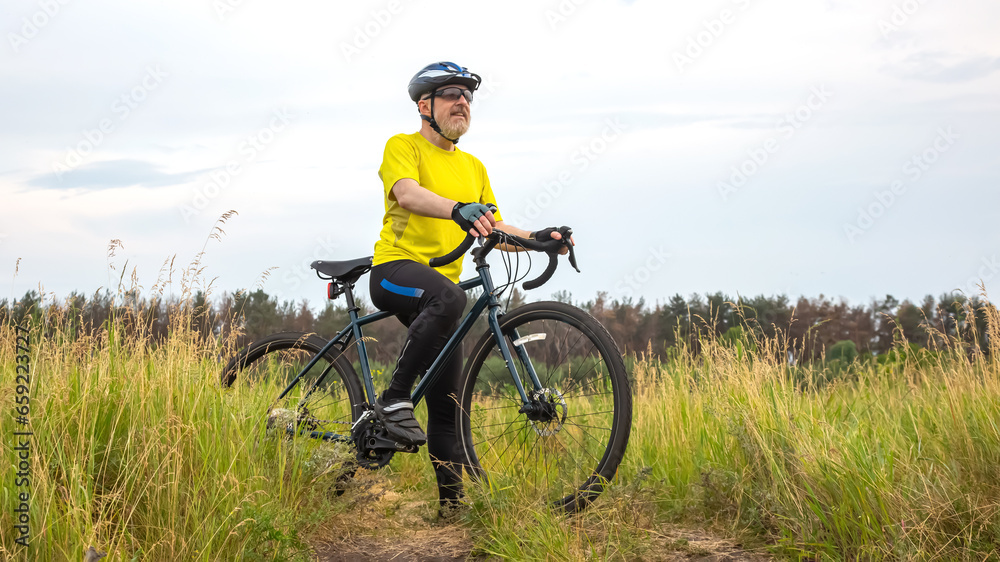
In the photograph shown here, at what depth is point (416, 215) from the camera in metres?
4.09

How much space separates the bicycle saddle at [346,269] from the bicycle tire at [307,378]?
0.42m

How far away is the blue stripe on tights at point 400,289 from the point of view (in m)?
3.96

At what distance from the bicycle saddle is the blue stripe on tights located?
0.44 m

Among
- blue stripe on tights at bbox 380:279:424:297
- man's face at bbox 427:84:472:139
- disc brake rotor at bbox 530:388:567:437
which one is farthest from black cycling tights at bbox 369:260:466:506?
man's face at bbox 427:84:472:139

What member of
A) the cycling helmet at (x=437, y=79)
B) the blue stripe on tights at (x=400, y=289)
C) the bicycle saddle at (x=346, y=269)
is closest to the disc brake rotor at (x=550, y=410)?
the blue stripe on tights at (x=400, y=289)

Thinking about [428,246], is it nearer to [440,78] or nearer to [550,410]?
[440,78]

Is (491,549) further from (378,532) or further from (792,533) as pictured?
(792,533)

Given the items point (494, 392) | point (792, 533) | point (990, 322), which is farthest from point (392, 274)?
point (990, 322)

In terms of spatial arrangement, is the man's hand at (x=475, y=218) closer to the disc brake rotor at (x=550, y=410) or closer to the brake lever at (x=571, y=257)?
the brake lever at (x=571, y=257)

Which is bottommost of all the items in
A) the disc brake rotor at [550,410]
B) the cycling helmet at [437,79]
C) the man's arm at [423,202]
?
the disc brake rotor at [550,410]

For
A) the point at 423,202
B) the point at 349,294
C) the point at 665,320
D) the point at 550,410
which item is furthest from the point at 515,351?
the point at 665,320

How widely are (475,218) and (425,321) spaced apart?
65cm

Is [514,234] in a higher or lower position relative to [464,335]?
higher

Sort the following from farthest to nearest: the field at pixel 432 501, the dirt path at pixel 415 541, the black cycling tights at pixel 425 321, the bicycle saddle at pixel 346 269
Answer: the bicycle saddle at pixel 346 269 < the black cycling tights at pixel 425 321 < the dirt path at pixel 415 541 < the field at pixel 432 501
